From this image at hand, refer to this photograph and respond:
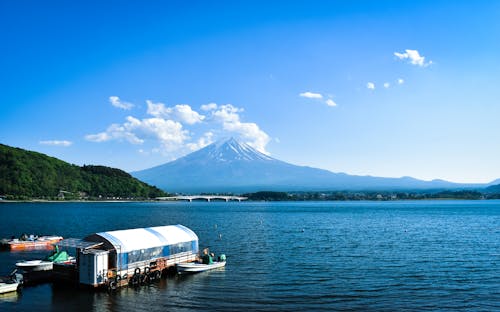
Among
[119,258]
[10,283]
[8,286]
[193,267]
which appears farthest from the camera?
[193,267]

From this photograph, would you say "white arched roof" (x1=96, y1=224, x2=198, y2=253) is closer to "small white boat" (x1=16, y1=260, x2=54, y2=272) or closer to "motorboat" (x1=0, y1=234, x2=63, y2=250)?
"small white boat" (x1=16, y1=260, x2=54, y2=272)

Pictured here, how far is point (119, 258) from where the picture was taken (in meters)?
26.6

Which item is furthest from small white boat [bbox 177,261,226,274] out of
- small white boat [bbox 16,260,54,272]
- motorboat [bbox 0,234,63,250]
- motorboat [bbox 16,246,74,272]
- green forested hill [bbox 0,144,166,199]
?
green forested hill [bbox 0,144,166,199]

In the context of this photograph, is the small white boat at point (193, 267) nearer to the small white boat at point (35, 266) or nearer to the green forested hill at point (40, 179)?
the small white boat at point (35, 266)

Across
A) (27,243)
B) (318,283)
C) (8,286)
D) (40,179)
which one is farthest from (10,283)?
(40,179)

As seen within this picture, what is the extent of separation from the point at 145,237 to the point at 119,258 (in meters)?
3.11

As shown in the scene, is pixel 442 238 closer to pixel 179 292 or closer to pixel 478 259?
pixel 478 259

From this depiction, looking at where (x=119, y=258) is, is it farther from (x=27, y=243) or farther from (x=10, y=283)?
(x=27, y=243)

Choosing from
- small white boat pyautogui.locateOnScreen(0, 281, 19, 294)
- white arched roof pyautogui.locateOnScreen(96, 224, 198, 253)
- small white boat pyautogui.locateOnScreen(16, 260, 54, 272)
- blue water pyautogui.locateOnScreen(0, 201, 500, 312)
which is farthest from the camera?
small white boat pyautogui.locateOnScreen(16, 260, 54, 272)

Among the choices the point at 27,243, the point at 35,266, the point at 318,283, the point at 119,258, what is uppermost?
the point at 119,258

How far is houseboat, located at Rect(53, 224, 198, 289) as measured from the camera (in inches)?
1011

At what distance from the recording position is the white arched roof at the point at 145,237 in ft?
88.7

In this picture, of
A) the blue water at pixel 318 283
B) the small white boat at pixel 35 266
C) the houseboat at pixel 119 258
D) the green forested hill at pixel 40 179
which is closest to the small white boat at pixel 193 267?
the blue water at pixel 318 283

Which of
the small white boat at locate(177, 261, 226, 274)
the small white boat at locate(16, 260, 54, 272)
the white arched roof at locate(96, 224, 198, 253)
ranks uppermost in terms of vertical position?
the white arched roof at locate(96, 224, 198, 253)
